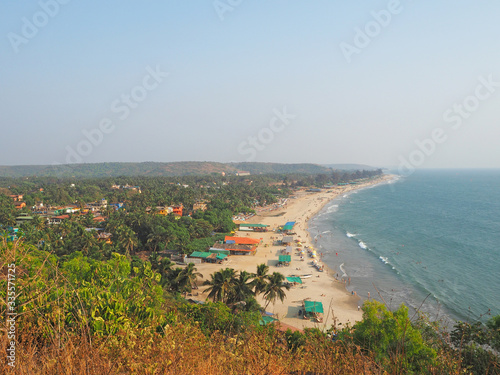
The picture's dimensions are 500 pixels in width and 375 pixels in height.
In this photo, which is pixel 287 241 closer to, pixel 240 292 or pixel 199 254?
pixel 199 254

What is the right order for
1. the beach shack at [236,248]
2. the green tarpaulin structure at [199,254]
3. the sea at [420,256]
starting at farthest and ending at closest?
1. the beach shack at [236,248]
2. the green tarpaulin structure at [199,254]
3. the sea at [420,256]

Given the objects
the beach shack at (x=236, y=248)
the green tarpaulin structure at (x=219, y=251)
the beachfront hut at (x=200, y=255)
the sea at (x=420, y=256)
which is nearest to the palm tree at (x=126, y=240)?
the beachfront hut at (x=200, y=255)

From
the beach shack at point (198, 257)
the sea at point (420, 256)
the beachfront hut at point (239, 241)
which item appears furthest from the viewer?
the beachfront hut at point (239, 241)

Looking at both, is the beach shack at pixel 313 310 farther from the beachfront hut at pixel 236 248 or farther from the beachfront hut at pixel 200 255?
the beachfront hut at pixel 236 248

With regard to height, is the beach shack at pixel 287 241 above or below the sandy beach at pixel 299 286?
above

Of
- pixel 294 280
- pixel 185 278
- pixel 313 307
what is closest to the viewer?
pixel 185 278

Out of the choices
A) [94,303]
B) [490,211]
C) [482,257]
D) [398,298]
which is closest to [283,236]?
[398,298]

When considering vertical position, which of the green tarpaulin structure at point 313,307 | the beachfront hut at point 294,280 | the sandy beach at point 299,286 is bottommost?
the sandy beach at point 299,286

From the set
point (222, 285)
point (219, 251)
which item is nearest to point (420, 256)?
point (219, 251)

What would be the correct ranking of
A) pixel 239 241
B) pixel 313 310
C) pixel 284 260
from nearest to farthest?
1. pixel 313 310
2. pixel 284 260
3. pixel 239 241
